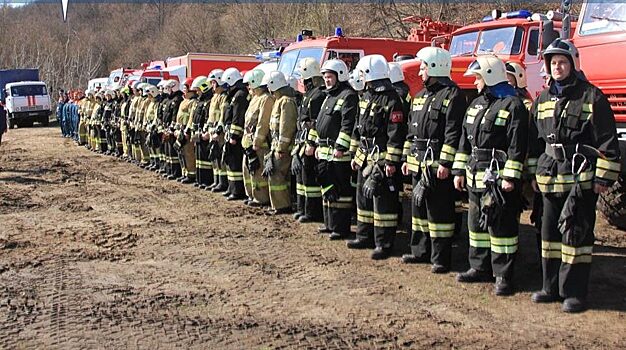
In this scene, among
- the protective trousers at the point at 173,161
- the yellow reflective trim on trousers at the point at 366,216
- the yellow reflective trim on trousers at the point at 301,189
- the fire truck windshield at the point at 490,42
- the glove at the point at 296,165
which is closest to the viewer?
the yellow reflective trim on trousers at the point at 366,216

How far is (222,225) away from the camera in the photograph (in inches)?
326

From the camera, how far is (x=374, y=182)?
20.9 feet

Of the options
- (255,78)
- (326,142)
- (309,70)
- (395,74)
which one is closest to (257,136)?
(255,78)

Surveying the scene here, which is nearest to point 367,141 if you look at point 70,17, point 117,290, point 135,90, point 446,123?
point 446,123

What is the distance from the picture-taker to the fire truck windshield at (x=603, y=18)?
251 inches

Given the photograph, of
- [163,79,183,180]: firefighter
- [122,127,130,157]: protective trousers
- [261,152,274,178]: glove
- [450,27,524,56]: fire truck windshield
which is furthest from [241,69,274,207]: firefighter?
[122,127,130,157]: protective trousers

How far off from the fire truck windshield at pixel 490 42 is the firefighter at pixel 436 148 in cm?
411

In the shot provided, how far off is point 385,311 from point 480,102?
6.39 ft

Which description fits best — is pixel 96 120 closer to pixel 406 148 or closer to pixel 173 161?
pixel 173 161

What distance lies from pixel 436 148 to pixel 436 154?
58 millimetres

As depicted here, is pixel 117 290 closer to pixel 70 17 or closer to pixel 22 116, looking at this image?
pixel 22 116

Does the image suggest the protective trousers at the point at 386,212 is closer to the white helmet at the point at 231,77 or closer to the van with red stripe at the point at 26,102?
the white helmet at the point at 231,77

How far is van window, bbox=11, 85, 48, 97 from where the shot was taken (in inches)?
1246

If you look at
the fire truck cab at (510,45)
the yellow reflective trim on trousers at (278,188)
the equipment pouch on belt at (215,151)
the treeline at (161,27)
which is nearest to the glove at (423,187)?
the yellow reflective trim on trousers at (278,188)
